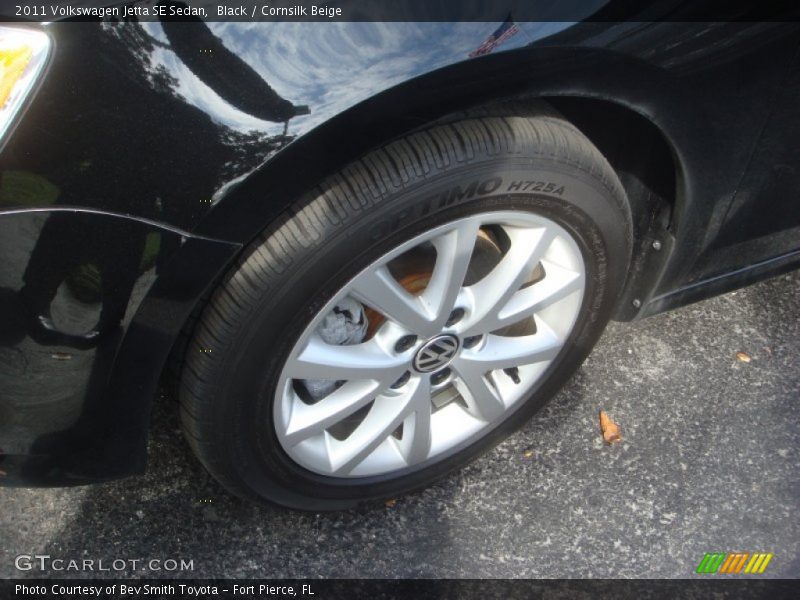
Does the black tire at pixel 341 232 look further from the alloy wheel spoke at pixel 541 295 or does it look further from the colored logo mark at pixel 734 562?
the colored logo mark at pixel 734 562

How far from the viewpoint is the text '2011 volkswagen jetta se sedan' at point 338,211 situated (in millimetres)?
1327

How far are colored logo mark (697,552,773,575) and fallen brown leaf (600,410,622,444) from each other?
1.21ft

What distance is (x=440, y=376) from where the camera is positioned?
6.31ft

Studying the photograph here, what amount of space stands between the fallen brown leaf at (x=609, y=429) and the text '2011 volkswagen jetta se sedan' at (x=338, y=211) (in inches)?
14.6

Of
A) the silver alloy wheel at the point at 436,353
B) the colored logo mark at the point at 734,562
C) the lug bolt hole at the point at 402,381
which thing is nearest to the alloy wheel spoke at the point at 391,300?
the silver alloy wheel at the point at 436,353

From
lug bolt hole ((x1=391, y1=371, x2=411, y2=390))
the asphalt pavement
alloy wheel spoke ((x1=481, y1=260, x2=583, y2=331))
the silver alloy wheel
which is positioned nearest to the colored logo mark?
the asphalt pavement

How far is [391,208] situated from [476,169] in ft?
0.58

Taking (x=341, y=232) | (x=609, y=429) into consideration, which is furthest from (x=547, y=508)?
(x=341, y=232)

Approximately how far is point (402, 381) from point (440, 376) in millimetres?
114

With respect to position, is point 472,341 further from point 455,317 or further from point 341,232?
point 341,232

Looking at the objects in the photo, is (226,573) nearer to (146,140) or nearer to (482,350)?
(482,350)

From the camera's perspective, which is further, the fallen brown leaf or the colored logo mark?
the fallen brown leaf

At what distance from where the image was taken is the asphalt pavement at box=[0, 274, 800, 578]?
1.98 metres

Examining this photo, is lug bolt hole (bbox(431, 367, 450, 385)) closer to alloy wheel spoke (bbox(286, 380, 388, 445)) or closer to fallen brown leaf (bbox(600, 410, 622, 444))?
alloy wheel spoke (bbox(286, 380, 388, 445))
